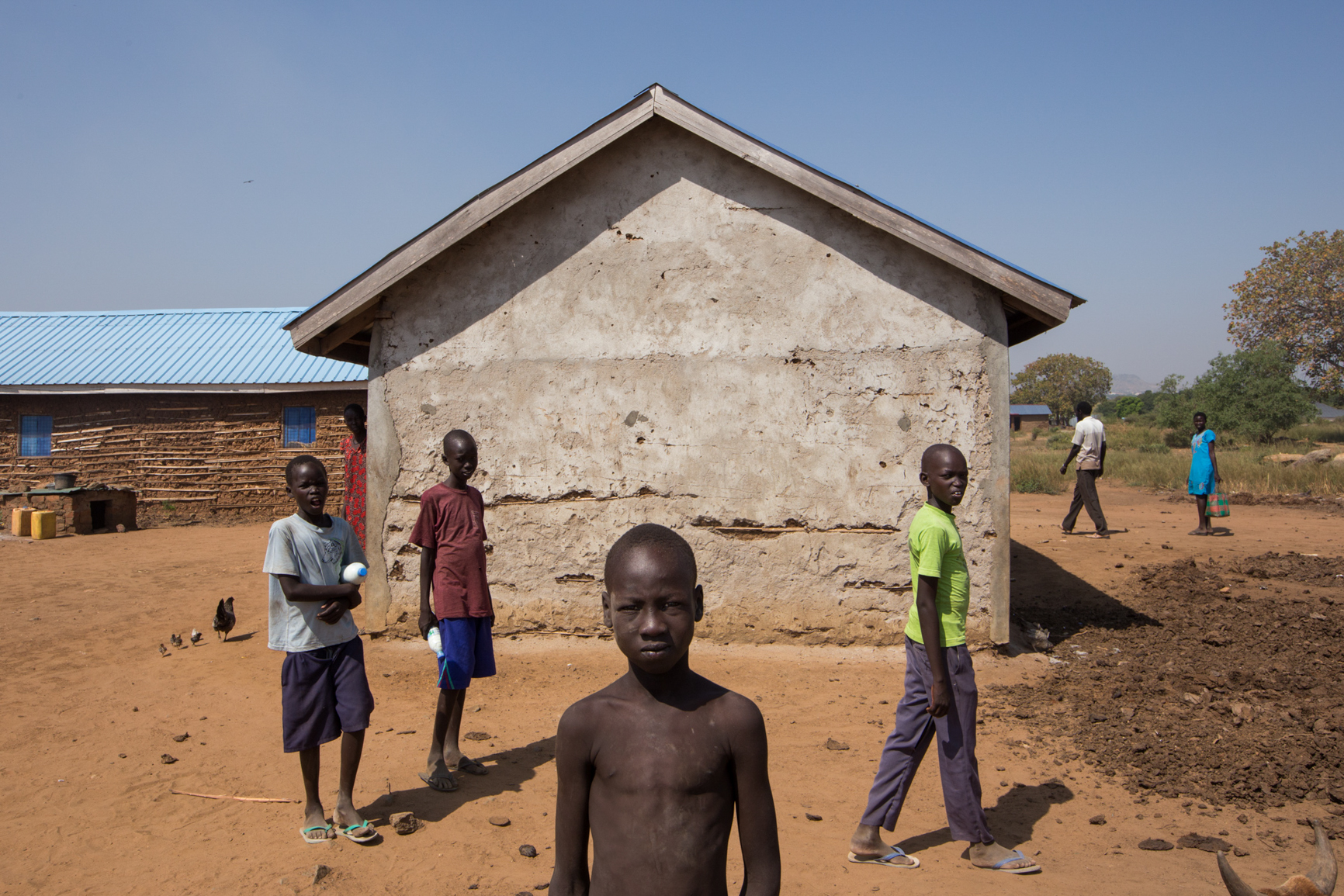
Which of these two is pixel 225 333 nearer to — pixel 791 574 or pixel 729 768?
pixel 791 574

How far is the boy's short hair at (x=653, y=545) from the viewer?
1.86 meters

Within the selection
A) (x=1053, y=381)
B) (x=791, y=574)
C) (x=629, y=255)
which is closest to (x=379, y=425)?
(x=629, y=255)

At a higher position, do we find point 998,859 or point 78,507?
point 78,507

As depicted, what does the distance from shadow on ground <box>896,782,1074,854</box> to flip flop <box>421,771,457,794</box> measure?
232 centimetres

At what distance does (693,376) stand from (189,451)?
1410 cm

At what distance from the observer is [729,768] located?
6.27 ft

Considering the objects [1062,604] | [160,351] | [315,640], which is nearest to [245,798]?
[315,640]

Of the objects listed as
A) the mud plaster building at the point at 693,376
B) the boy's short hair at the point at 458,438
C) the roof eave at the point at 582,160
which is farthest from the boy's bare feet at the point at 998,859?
the roof eave at the point at 582,160

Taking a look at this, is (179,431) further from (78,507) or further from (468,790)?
(468,790)

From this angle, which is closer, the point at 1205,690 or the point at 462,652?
the point at 462,652

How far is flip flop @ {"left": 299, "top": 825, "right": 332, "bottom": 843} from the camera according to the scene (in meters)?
3.93

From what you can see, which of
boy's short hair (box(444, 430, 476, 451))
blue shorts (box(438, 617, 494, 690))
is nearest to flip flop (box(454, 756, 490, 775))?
blue shorts (box(438, 617, 494, 690))

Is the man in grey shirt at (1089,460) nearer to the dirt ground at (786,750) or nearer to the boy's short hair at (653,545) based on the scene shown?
the dirt ground at (786,750)

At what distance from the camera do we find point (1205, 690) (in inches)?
226
